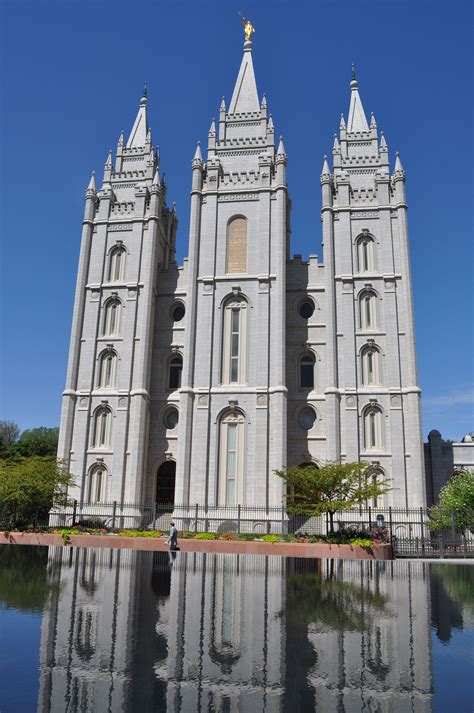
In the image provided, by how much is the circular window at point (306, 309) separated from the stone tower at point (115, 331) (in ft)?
33.7

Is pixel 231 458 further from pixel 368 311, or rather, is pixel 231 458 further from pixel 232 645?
pixel 232 645

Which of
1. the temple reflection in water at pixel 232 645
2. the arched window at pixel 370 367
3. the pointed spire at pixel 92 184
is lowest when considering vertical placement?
the temple reflection in water at pixel 232 645

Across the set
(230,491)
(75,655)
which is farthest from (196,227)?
(75,655)

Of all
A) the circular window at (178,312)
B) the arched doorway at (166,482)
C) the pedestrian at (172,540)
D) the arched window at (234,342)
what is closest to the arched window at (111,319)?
the circular window at (178,312)

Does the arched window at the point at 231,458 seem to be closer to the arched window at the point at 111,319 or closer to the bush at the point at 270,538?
the bush at the point at 270,538

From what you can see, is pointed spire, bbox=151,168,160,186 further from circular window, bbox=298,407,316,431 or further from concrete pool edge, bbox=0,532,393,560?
concrete pool edge, bbox=0,532,393,560

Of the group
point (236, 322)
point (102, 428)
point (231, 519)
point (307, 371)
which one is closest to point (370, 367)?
point (307, 371)

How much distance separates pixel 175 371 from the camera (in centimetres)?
3819

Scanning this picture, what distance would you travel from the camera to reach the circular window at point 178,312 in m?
39.2

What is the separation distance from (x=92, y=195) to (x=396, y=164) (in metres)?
21.9

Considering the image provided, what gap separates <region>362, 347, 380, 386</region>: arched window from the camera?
34.4m

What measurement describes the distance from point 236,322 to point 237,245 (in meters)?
5.58

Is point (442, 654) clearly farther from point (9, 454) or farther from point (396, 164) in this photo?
point (9, 454)

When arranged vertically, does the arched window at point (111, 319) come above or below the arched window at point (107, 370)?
above
